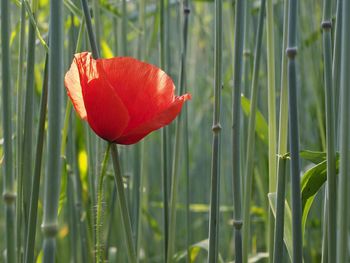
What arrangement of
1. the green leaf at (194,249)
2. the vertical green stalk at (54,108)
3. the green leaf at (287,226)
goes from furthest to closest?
the green leaf at (194,249) → the green leaf at (287,226) → the vertical green stalk at (54,108)

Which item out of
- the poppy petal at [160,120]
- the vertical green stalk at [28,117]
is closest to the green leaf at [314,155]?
the poppy petal at [160,120]

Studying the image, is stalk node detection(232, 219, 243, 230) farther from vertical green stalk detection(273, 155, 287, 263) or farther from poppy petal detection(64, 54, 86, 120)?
poppy petal detection(64, 54, 86, 120)

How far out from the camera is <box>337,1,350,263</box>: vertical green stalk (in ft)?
1.44

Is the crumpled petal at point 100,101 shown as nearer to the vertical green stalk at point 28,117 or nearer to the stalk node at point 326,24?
the vertical green stalk at point 28,117

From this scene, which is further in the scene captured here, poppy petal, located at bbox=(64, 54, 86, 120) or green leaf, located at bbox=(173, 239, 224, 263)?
green leaf, located at bbox=(173, 239, 224, 263)

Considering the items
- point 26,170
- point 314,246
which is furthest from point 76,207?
point 314,246

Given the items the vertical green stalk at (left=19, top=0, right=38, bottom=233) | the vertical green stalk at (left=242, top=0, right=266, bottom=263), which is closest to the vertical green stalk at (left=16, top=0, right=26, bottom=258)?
the vertical green stalk at (left=19, top=0, right=38, bottom=233)

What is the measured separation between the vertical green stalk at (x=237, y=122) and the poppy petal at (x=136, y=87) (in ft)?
0.33

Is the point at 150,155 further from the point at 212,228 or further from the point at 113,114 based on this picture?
the point at 113,114

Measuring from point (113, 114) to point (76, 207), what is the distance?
366 mm

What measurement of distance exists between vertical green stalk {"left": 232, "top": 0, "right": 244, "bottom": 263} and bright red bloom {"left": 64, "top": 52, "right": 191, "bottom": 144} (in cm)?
9

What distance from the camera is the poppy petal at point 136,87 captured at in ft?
1.48

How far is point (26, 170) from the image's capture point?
1.96ft

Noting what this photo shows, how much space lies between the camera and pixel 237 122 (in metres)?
0.55
